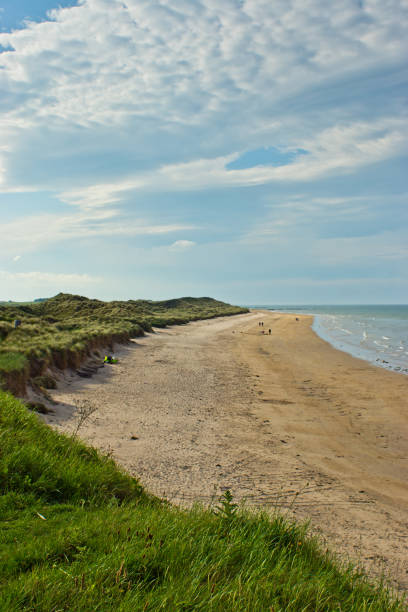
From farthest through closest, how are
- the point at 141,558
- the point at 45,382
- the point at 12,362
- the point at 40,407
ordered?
the point at 45,382 → the point at 12,362 → the point at 40,407 → the point at 141,558

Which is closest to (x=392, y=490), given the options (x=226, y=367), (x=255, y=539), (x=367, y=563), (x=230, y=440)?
(x=367, y=563)

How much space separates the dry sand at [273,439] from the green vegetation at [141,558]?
1.04 meters

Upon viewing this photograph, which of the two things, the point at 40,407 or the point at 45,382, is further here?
the point at 45,382

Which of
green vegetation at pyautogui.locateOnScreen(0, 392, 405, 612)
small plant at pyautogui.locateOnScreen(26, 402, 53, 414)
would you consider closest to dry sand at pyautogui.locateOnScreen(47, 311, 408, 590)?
small plant at pyautogui.locateOnScreen(26, 402, 53, 414)

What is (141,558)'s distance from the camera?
2.89m

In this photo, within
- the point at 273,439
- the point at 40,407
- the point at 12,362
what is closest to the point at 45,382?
the point at 12,362

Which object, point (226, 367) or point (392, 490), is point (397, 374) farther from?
Result: point (392, 490)

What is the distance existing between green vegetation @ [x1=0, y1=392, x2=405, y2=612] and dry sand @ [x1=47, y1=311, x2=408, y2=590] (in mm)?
1041

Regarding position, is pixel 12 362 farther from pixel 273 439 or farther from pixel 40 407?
pixel 273 439

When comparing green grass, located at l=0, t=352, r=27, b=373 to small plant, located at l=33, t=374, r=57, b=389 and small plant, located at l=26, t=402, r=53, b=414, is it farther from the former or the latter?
small plant, located at l=26, t=402, r=53, b=414

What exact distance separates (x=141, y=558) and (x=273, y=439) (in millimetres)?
6929

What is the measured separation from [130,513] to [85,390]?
32.1ft

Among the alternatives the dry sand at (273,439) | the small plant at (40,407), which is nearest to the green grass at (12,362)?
the small plant at (40,407)

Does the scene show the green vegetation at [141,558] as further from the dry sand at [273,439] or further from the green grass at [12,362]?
the green grass at [12,362]
